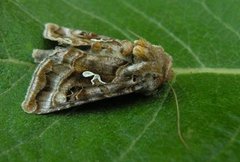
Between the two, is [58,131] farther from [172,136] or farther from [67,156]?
[172,136]

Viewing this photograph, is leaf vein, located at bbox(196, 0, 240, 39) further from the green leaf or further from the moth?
the moth

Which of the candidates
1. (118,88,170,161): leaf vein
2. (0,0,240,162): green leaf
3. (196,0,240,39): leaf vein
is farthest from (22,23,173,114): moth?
(196,0,240,39): leaf vein

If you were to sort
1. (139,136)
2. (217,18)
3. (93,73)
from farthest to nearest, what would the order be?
(217,18), (93,73), (139,136)

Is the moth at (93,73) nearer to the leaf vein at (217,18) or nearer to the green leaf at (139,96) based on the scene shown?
the green leaf at (139,96)

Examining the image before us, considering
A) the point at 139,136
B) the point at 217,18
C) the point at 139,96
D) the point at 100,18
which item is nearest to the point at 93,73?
the point at 139,96

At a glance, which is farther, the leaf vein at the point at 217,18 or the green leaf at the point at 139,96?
the leaf vein at the point at 217,18

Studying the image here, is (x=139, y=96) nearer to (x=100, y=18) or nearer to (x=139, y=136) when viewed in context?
(x=139, y=136)

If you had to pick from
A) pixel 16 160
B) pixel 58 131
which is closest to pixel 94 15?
pixel 58 131

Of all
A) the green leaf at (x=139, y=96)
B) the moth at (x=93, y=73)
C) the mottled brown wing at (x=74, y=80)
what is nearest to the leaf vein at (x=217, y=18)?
the green leaf at (x=139, y=96)
